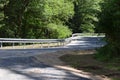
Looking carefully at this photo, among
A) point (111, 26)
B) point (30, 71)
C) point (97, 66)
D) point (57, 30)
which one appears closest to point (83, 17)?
point (57, 30)

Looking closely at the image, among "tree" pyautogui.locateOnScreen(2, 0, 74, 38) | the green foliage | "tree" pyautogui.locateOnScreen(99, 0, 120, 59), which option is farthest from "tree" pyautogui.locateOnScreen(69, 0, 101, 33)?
"tree" pyautogui.locateOnScreen(99, 0, 120, 59)

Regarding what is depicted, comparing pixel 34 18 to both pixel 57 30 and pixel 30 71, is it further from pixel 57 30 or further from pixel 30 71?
pixel 30 71

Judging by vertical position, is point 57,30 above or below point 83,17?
below

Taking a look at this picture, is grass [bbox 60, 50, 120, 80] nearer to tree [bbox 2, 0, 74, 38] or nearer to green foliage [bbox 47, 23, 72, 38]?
tree [bbox 2, 0, 74, 38]

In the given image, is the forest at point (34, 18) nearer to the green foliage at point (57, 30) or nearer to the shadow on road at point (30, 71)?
the green foliage at point (57, 30)

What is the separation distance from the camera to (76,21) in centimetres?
8325

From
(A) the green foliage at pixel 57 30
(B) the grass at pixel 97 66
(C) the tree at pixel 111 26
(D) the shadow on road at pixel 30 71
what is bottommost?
(A) the green foliage at pixel 57 30

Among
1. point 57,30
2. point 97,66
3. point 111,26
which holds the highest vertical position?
point 111,26

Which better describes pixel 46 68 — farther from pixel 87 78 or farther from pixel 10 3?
pixel 10 3

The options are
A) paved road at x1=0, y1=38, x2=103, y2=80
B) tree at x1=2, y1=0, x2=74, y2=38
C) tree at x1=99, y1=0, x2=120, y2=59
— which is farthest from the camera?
tree at x1=2, y1=0, x2=74, y2=38

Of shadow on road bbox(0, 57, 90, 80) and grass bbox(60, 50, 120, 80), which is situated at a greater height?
shadow on road bbox(0, 57, 90, 80)

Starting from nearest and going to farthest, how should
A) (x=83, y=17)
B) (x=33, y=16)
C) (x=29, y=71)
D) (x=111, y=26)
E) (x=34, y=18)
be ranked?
1. (x=29, y=71)
2. (x=111, y=26)
3. (x=33, y=16)
4. (x=34, y=18)
5. (x=83, y=17)

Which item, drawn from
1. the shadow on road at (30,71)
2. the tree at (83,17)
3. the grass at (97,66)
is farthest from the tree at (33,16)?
the shadow on road at (30,71)

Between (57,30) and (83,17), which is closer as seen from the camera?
(57,30)
